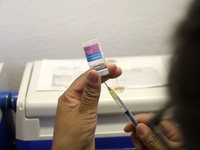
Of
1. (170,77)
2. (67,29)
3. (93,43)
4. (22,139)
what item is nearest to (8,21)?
(67,29)

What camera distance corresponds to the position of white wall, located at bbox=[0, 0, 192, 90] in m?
0.92

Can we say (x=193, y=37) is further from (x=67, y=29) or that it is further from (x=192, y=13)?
(x=67, y=29)

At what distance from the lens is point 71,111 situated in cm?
49

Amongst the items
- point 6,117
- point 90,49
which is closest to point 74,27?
point 6,117

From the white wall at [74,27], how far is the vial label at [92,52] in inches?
19.8

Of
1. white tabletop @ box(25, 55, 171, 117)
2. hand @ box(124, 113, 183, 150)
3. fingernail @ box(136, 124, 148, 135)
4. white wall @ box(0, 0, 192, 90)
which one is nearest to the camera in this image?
hand @ box(124, 113, 183, 150)

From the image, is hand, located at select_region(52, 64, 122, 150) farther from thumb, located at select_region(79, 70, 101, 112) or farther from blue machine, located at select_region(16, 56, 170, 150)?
blue machine, located at select_region(16, 56, 170, 150)

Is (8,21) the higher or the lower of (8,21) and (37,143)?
the higher

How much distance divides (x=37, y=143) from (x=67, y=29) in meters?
0.47

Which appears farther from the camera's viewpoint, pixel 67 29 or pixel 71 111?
pixel 67 29

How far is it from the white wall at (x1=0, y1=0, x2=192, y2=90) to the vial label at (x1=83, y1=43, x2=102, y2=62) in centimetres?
50

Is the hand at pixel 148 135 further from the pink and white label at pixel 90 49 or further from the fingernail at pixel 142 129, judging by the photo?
the pink and white label at pixel 90 49

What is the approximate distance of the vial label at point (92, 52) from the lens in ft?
1.53

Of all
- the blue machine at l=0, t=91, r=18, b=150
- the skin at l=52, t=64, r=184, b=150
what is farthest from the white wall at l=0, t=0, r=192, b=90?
the skin at l=52, t=64, r=184, b=150
